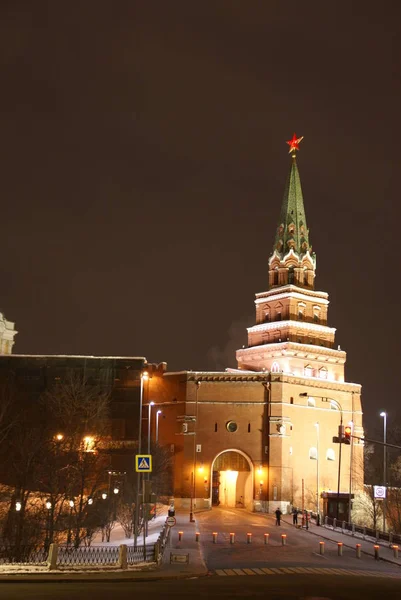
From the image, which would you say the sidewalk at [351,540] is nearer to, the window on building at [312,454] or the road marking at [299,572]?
the road marking at [299,572]

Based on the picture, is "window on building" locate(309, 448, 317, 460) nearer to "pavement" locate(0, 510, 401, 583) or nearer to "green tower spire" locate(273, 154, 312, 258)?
"green tower spire" locate(273, 154, 312, 258)

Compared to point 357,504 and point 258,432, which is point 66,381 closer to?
point 258,432

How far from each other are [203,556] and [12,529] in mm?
10240

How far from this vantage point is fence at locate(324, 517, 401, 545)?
158 feet

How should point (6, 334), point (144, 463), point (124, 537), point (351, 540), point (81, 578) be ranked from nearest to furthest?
point (81, 578) → point (144, 463) → point (124, 537) → point (351, 540) → point (6, 334)

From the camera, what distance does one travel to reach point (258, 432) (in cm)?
8031

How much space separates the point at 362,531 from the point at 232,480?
96.4 ft

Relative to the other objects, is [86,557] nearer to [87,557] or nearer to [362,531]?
[87,557]

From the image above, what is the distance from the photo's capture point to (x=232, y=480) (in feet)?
272

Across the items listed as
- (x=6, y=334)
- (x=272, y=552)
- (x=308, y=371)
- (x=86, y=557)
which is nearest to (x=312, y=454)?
(x=308, y=371)

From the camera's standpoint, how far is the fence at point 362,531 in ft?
158

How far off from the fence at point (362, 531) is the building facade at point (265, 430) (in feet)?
44.9

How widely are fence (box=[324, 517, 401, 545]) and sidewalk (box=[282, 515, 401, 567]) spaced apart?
1.53ft

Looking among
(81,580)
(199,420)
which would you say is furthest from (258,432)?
(81,580)
